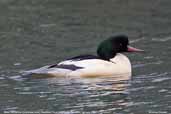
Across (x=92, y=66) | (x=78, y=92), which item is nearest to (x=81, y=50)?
(x=92, y=66)

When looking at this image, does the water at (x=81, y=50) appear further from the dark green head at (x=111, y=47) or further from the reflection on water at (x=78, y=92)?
the dark green head at (x=111, y=47)

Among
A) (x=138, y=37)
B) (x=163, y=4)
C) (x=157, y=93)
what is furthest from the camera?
(x=163, y=4)

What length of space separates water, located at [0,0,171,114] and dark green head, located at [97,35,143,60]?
0.58 meters

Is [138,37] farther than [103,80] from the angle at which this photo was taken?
Yes

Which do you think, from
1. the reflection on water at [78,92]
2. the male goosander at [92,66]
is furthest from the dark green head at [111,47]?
the reflection on water at [78,92]

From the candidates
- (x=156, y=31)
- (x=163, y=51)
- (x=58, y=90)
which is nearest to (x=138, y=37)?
(x=156, y=31)

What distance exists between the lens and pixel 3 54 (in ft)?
63.3

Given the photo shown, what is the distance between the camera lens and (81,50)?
1977cm

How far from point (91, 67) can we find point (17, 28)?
5.98m

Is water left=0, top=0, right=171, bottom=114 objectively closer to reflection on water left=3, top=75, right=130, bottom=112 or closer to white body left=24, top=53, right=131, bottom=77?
reflection on water left=3, top=75, right=130, bottom=112

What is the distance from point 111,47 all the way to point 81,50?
89.6 inches

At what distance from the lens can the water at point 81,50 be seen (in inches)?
565

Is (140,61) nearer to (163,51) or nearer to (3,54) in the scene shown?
(163,51)

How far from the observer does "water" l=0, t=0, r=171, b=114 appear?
47.1ft
